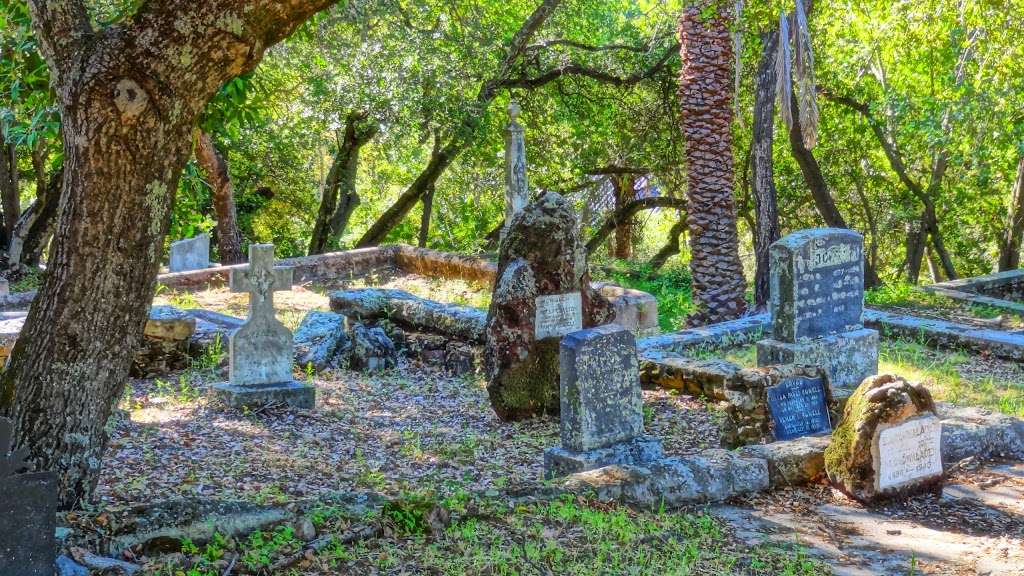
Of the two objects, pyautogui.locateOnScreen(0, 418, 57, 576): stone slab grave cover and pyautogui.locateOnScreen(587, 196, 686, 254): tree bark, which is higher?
pyautogui.locateOnScreen(587, 196, 686, 254): tree bark

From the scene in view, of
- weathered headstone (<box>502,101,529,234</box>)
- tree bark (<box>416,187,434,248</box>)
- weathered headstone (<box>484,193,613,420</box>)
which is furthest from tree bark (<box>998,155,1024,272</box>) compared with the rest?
weathered headstone (<box>484,193,613,420</box>)

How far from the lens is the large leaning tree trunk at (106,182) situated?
5.19m

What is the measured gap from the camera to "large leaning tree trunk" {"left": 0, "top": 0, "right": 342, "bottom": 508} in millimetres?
5188

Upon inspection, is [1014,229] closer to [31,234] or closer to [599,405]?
[599,405]

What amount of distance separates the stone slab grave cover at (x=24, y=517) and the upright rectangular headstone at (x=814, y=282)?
22.8 ft

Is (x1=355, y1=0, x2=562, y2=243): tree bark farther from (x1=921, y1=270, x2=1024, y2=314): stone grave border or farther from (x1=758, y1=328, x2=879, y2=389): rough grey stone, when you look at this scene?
(x1=758, y1=328, x2=879, y2=389): rough grey stone

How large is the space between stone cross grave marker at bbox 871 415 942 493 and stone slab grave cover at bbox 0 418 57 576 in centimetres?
455

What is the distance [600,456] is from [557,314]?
7.99 feet

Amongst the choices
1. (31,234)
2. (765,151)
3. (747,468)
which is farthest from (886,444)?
(31,234)

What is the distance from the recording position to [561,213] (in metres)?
9.78

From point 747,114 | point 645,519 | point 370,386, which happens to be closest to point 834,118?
point 747,114

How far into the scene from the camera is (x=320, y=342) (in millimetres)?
11422

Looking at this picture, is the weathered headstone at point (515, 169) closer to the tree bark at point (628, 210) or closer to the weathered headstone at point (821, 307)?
the tree bark at point (628, 210)

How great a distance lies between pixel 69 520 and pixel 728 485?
3.63 metres
